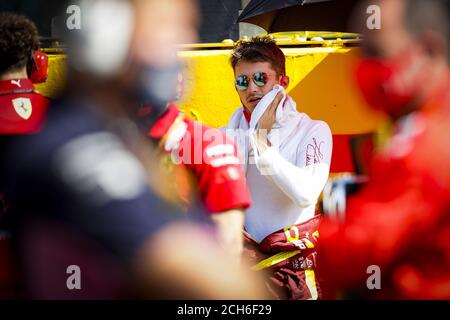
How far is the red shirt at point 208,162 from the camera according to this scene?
74.0 inches

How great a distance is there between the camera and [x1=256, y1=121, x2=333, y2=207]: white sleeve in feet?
7.68

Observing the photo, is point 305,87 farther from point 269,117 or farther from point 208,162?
point 208,162

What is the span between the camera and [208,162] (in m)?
1.93

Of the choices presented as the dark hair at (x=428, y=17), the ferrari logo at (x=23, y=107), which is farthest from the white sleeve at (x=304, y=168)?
the ferrari logo at (x=23, y=107)


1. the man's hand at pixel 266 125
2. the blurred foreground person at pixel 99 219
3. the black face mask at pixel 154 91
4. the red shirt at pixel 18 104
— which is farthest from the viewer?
the man's hand at pixel 266 125

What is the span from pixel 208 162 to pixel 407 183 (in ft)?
1.88

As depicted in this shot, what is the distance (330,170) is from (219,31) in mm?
712

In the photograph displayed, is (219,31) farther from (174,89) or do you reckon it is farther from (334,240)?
(334,240)

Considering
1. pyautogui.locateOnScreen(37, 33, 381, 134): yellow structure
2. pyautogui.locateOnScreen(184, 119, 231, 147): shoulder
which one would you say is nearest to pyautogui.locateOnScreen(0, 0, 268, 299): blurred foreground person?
pyautogui.locateOnScreen(184, 119, 231, 147): shoulder

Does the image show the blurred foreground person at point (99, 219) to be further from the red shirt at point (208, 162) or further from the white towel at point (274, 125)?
the white towel at point (274, 125)

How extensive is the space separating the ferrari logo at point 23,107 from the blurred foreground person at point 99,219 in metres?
0.58

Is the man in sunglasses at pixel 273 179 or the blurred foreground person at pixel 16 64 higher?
the blurred foreground person at pixel 16 64

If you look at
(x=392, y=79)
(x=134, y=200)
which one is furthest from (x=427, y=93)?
(x=134, y=200)
